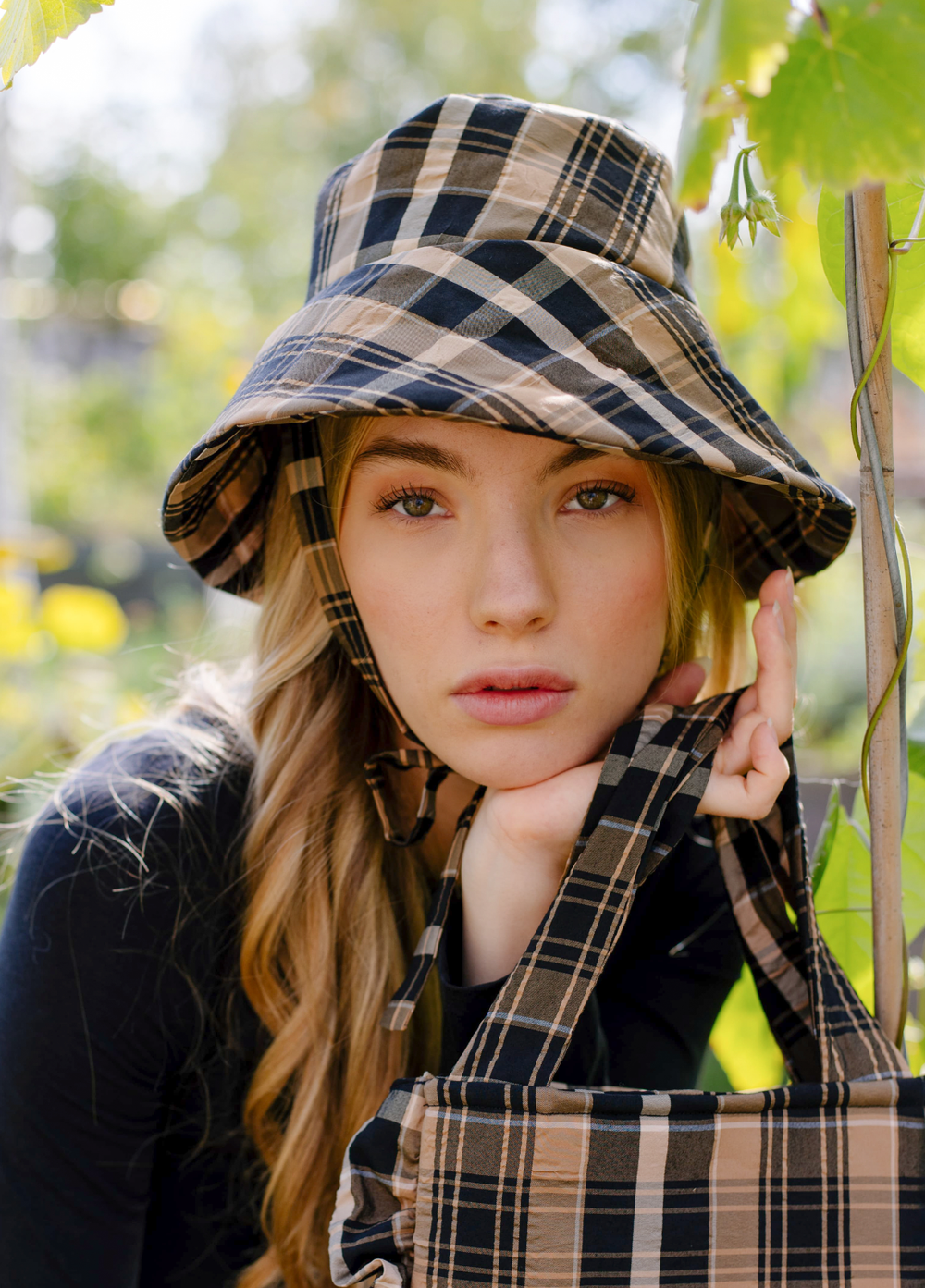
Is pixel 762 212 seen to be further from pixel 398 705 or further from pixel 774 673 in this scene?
pixel 398 705

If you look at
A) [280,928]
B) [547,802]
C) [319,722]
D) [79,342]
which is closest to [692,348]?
[547,802]

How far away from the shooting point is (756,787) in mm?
947

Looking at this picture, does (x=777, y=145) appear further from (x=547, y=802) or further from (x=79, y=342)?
(x=79, y=342)

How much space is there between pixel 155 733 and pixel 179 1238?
698mm

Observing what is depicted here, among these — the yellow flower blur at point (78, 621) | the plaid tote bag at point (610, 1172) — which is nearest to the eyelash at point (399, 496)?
the plaid tote bag at point (610, 1172)

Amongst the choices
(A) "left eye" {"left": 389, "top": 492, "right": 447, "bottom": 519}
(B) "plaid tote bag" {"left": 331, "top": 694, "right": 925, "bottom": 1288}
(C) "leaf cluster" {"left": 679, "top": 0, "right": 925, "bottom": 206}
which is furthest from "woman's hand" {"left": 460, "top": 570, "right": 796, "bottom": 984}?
(C) "leaf cluster" {"left": 679, "top": 0, "right": 925, "bottom": 206}

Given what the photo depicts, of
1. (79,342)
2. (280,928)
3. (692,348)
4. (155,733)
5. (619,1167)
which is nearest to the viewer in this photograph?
(619,1167)

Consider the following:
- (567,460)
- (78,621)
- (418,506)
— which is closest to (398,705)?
(418,506)

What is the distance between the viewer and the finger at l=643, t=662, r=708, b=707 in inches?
47.3

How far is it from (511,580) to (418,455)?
0.18 m

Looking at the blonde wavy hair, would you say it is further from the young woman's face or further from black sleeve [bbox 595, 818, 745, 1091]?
black sleeve [bbox 595, 818, 745, 1091]

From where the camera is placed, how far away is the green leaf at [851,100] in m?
0.43

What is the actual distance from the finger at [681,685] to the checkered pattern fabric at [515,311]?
0.22m

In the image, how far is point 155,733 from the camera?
56.4 inches
